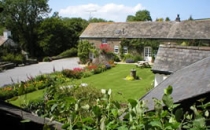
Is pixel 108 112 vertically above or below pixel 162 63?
above

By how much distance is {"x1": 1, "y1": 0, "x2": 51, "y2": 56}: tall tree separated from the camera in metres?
52.3

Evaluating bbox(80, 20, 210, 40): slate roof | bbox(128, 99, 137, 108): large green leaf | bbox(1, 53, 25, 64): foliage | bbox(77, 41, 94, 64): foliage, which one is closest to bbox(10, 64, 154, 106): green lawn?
bbox(77, 41, 94, 64): foliage

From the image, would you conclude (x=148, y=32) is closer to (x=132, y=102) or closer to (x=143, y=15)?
(x=132, y=102)

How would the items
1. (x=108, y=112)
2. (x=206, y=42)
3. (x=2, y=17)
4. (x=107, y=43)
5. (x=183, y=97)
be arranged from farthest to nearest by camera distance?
(x=2, y=17) → (x=107, y=43) → (x=206, y=42) → (x=183, y=97) → (x=108, y=112)

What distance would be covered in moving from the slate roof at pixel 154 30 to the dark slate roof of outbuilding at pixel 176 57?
23936mm

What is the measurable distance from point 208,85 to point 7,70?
36029 millimetres

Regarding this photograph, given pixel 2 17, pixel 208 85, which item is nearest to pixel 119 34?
pixel 2 17

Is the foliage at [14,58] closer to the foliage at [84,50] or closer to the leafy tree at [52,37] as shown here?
the leafy tree at [52,37]

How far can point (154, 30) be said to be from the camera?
128 ft

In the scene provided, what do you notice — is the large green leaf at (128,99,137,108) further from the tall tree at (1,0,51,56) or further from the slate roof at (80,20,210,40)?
the tall tree at (1,0,51,56)

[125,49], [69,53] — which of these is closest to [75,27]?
[69,53]

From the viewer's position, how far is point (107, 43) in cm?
4231

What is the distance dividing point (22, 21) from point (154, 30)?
30.7 meters

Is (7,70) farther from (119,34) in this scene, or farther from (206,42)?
(206,42)
